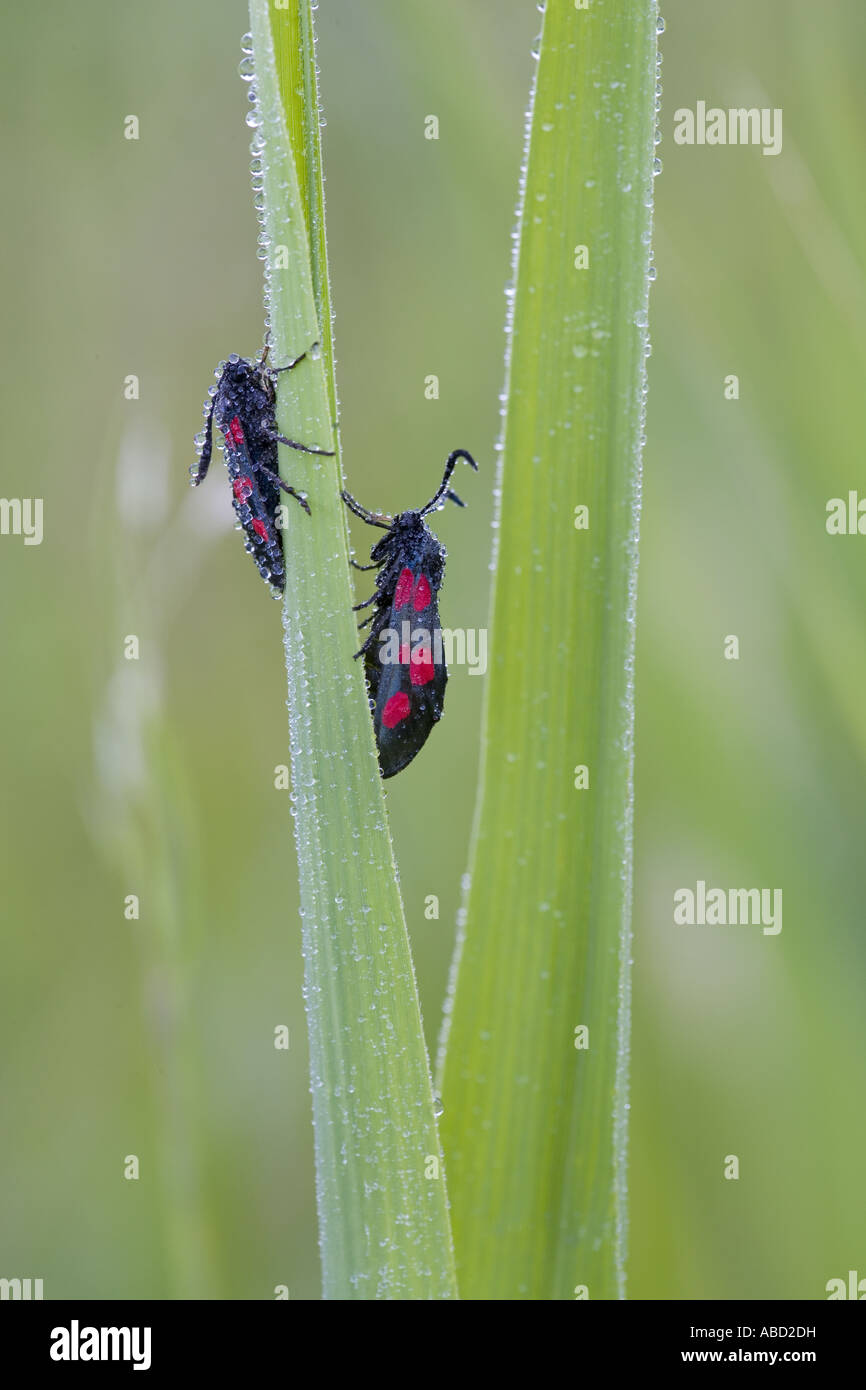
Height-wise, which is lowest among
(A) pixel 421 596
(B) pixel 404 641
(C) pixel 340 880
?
(C) pixel 340 880

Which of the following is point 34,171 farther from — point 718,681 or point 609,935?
point 609,935

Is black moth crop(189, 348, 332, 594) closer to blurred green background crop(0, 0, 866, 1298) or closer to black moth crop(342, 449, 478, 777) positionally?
black moth crop(342, 449, 478, 777)

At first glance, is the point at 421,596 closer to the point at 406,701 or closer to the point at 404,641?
the point at 404,641

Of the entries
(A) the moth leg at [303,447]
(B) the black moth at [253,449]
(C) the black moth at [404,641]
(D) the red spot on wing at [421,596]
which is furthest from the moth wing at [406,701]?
(A) the moth leg at [303,447]

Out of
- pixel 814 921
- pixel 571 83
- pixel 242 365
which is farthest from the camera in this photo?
pixel 814 921

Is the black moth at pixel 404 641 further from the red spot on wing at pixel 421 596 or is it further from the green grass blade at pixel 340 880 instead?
the green grass blade at pixel 340 880

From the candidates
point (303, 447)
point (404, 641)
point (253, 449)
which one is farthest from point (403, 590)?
point (303, 447)
